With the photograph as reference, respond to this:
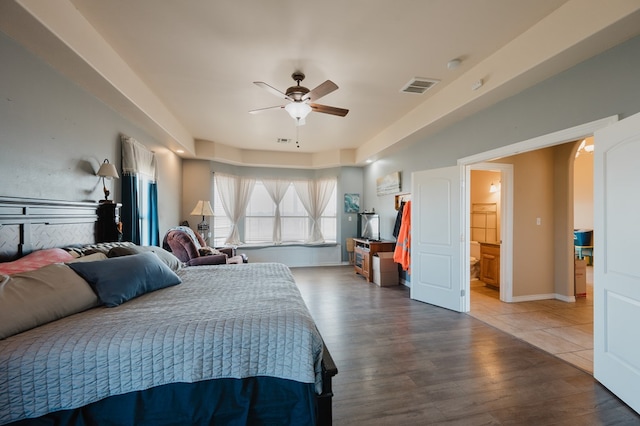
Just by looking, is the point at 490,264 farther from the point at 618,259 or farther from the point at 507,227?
the point at 618,259

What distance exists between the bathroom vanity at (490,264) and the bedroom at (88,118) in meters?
2.22

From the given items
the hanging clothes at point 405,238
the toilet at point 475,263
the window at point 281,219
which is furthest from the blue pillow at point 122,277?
the toilet at point 475,263

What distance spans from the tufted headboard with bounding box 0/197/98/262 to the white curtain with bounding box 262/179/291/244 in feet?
14.5

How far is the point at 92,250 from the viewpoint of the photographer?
2301mm

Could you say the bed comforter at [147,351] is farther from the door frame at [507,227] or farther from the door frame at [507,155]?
the door frame at [507,227]

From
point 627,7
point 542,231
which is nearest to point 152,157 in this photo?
point 627,7

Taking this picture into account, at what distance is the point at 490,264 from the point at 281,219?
4784 mm

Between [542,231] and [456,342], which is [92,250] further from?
[542,231]

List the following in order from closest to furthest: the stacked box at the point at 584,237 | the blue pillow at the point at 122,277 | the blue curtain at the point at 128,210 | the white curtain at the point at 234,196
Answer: the blue pillow at the point at 122,277
the blue curtain at the point at 128,210
the white curtain at the point at 234,196
the stacked box at the point at 584,237

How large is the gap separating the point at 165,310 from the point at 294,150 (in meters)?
5.56

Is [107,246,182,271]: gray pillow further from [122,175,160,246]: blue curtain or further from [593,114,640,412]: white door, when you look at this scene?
[593,114,640,412]: white door

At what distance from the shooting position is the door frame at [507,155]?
2193 millimetres

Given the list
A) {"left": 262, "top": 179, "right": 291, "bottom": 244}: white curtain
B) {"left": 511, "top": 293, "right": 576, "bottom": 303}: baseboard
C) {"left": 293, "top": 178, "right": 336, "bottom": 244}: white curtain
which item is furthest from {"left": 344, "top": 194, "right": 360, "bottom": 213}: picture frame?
{"left": 511, "top": 293, "right": 576, "bottom": 303}: baseboard

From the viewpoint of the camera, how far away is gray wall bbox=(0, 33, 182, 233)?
189 centimetres
